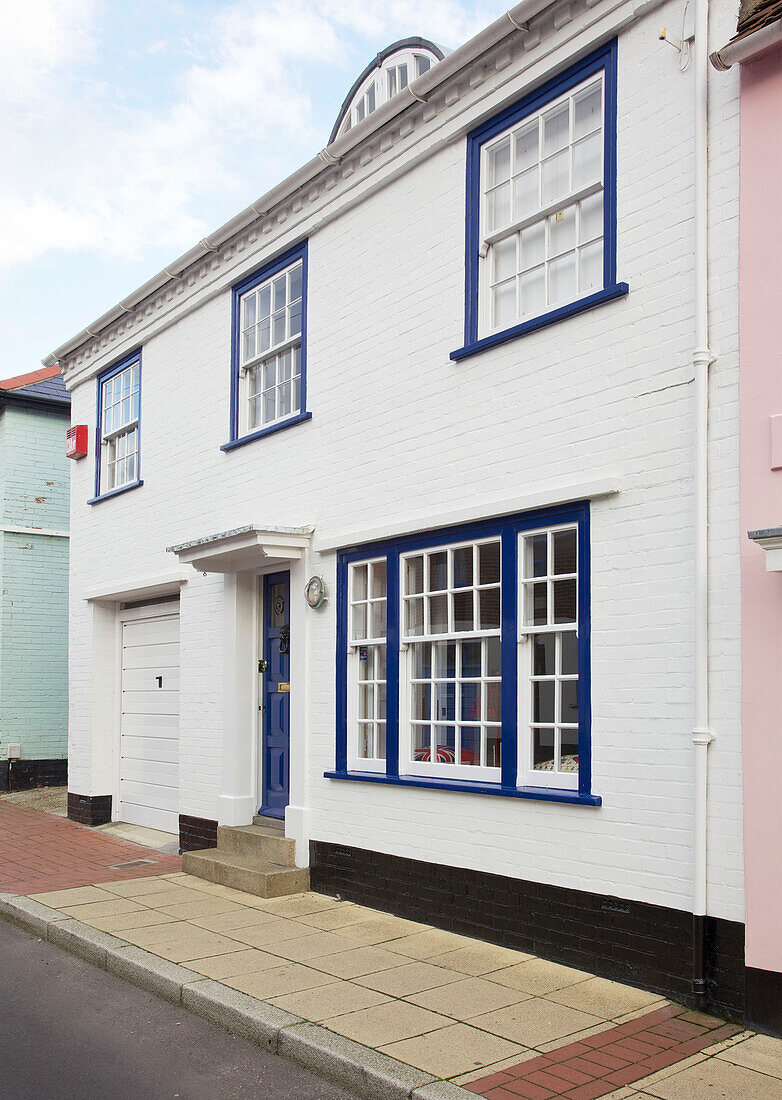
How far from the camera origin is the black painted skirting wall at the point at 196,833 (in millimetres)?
9922

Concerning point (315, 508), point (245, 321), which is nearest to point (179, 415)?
point (245, 321)

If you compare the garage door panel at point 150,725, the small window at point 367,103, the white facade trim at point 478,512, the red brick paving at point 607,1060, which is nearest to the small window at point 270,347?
the white facade trim at point 478,512

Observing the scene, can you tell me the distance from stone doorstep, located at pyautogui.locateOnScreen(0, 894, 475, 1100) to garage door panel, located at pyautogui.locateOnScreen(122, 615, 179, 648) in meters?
4.26

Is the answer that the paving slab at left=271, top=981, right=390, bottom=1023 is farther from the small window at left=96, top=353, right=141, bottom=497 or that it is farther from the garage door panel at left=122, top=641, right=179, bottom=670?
the small window at left=96, top=353, right=141, bottom=497

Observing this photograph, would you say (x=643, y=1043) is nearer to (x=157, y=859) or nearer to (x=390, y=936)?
(x=390, y=936)

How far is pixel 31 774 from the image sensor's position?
1552 centimetres

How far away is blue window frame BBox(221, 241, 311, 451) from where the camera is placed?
931 cm

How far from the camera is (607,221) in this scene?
6.34 metres

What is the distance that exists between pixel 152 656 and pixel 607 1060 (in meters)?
8.08

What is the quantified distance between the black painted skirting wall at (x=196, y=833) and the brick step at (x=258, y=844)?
1.42 feet

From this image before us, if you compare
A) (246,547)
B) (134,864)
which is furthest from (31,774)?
(246,547)

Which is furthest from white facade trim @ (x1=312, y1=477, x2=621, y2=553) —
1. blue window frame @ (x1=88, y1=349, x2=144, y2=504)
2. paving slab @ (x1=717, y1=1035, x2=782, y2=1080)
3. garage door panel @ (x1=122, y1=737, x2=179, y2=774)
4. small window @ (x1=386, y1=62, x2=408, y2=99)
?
small window @ (x1=386, y1=62, x2=408, y2=99)

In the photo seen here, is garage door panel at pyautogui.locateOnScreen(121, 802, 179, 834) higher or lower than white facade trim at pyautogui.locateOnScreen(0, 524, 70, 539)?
lower

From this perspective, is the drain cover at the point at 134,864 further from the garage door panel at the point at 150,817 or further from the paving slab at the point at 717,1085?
the paving slab at the point at 717,1085
